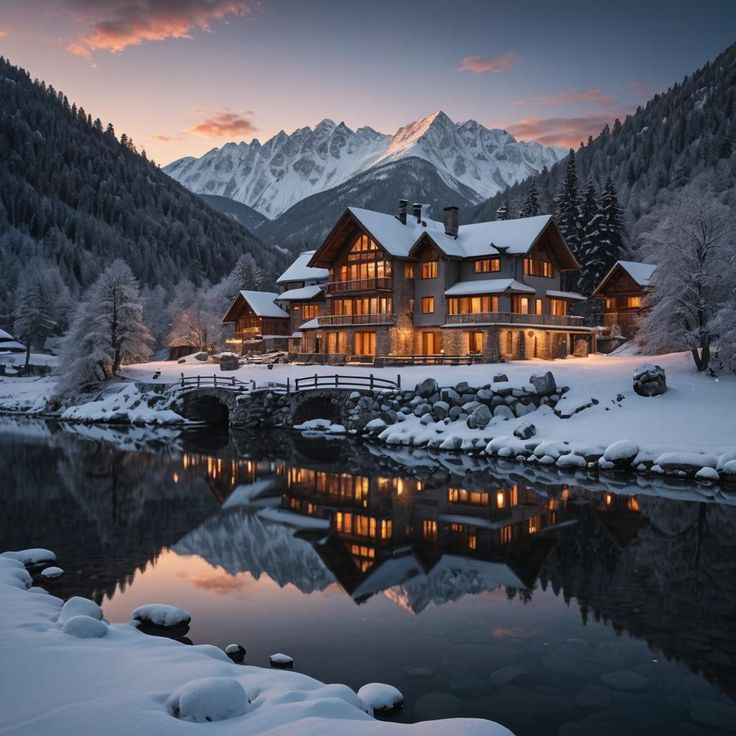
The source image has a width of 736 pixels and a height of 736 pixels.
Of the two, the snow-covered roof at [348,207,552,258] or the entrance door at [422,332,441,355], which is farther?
the entrance door at [422,332,441,355]

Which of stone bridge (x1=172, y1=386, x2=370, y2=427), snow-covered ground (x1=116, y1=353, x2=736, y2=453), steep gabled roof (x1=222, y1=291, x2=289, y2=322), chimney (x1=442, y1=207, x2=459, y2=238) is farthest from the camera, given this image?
steep gabled roof (x1=222, y1=291, x2=289, y2=322)

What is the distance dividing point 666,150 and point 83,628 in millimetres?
147808

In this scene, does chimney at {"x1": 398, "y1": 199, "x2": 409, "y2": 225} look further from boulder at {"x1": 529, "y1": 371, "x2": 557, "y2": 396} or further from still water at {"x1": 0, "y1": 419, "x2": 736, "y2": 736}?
still water at {"x1": 0, "y1": 419, "x2": 736, "y2": 736}

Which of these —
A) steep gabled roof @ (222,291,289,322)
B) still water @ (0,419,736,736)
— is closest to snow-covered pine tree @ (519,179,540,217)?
steep gabled roof @ (222,291,289,322)

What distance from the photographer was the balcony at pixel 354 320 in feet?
174

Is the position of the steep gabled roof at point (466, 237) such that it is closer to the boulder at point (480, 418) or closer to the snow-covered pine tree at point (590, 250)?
the snow-covered pine tree at point (590, 250)

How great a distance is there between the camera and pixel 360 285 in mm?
54031

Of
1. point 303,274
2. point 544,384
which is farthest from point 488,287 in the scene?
point 303,274

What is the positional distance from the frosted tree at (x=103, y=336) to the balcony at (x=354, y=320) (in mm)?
16054

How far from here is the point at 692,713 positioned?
31.3 ft

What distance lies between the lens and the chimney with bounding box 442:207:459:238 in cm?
5403

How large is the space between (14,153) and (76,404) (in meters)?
161

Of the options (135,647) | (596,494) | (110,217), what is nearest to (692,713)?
(135,647)

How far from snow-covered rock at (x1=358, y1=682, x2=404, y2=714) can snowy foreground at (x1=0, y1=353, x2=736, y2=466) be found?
22.0m
